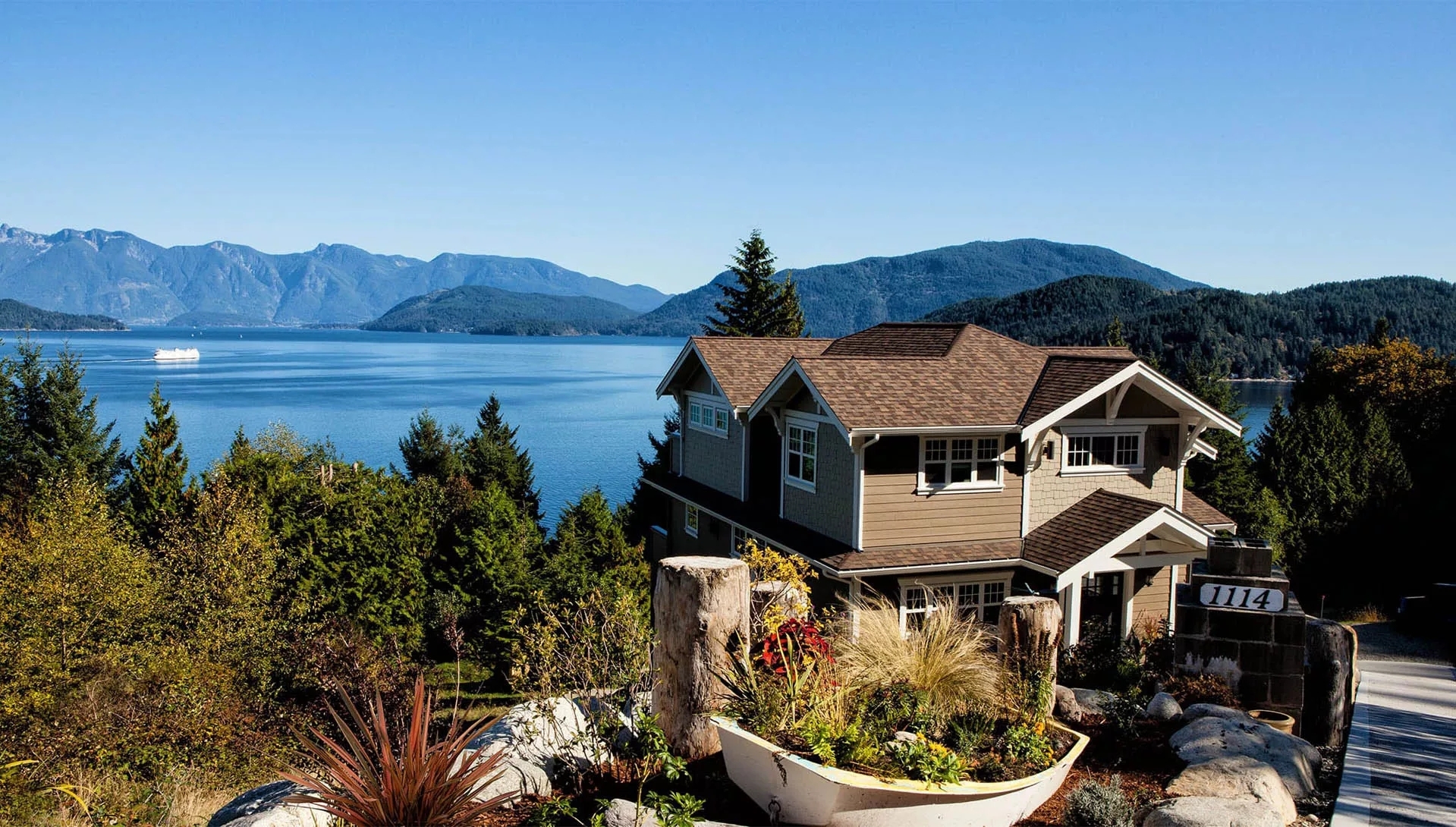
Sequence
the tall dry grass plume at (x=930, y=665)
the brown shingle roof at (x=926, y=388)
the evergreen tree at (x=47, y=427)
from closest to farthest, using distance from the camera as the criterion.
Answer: the tall dry grass plume at (x=930, y=665)
the brown shingle roof at (x=926, y=388)
the evergreen tree at (x=47, y=427)

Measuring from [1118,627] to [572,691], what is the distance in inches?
571

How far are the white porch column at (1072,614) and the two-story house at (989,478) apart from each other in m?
0.03

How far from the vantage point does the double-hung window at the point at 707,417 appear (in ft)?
78.1

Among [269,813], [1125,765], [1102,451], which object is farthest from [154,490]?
[1125,765]

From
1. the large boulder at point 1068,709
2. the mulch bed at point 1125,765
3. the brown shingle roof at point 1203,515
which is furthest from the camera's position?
the brown shingle roof at point 1203,515

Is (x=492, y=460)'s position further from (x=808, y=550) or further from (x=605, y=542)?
(x=808, y=550)

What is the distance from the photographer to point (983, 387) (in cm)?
1897

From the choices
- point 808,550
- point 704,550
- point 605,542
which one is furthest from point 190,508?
point 808,550

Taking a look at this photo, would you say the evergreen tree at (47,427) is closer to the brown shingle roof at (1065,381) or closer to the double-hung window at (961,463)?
the double-hung window at (961,463)

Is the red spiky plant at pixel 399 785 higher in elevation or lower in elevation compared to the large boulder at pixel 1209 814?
higher

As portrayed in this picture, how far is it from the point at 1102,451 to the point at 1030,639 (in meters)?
12.0

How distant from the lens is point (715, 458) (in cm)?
2452

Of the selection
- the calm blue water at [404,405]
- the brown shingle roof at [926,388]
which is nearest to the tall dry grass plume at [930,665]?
the brown shingle roof at [926,388]

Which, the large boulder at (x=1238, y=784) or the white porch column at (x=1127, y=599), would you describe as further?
the white porch column at (x=1127, y=599)
